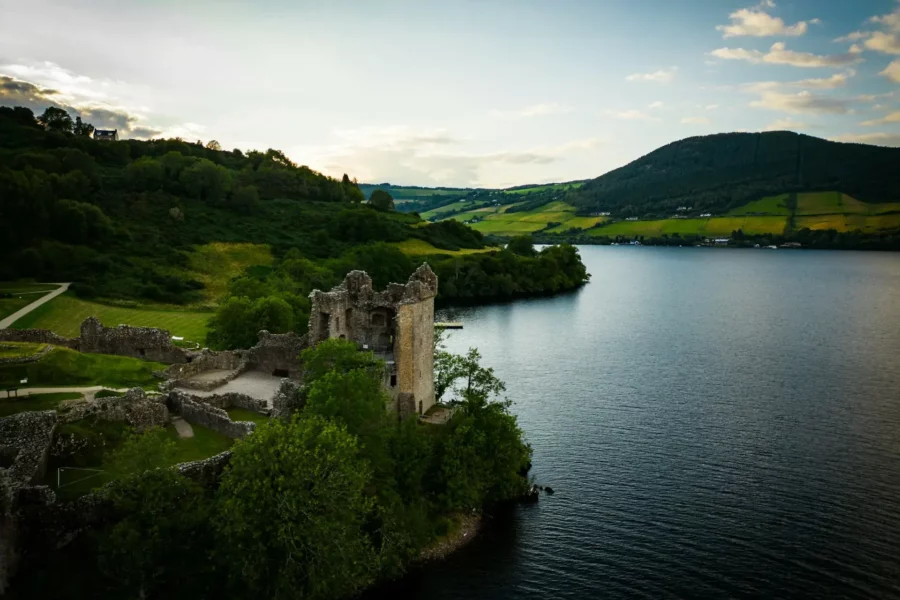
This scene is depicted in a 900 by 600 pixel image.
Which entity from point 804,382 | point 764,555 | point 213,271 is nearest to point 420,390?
point 764,555

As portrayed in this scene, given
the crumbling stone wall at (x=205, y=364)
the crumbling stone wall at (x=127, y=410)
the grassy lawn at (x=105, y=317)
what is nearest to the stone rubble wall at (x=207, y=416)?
the crumbling stone wall at (x=127, y=410)

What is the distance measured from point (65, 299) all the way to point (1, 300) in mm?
5822

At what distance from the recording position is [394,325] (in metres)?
40.5

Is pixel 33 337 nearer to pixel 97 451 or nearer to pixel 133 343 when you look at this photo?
pixel 133 343

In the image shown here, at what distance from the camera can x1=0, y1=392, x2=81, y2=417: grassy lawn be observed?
96.4 feet

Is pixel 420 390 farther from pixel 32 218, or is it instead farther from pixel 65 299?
pixel 32 218

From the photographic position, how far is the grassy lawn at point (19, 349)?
3431 cm

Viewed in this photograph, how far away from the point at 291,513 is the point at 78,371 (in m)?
16.7

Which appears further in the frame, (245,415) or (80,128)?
(80,128)

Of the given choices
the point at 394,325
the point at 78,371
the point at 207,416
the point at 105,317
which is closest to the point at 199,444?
the point at 207,416

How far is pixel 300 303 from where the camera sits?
60719 millimetres

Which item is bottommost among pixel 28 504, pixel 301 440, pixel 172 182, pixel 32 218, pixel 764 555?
pixel 764 555

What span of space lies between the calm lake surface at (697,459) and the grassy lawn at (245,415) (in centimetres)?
1086

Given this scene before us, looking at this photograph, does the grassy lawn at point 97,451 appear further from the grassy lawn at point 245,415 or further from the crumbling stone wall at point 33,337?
the crumbling stone wall at point 33,337
